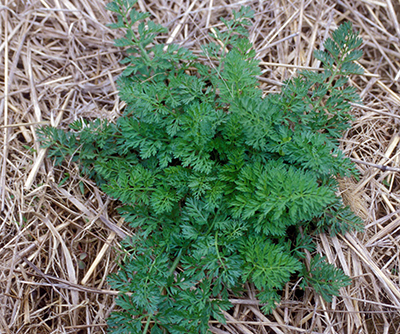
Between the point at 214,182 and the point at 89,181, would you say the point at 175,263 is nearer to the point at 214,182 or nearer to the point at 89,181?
the point at 214,182

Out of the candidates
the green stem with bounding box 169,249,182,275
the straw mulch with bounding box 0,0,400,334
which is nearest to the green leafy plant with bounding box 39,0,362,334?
the green stem with bounding box 169,249,182,275

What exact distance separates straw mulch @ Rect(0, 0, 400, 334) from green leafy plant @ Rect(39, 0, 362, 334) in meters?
0.20

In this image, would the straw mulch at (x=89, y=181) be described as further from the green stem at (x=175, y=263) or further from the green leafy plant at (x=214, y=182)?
the green stem at (x=175, y=263)

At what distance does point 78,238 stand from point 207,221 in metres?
1.00

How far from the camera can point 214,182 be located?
2.40m

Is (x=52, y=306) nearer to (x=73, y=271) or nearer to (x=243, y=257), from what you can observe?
(x=73, y=271)

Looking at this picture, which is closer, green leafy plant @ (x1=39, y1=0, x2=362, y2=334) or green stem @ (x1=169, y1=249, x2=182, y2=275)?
green leafy plant @ (x1=39, y1=0, x2=362, y2=334)

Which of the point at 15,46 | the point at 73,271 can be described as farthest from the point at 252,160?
the point at 15,46

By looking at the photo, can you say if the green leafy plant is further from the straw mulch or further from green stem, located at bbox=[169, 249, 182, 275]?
the straw mulch

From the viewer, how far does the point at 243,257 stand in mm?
2275

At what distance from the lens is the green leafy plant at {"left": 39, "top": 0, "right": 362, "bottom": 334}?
2.17 meters

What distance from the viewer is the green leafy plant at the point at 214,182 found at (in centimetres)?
217

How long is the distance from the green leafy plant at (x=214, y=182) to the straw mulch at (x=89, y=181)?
20 cm

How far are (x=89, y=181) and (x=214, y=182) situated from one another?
1.00 metres
